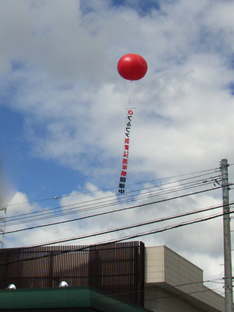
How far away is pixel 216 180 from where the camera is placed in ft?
70.9

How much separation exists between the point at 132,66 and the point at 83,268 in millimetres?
10727

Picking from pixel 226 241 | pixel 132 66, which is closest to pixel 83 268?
pixel 226 241

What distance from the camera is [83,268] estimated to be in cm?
2447

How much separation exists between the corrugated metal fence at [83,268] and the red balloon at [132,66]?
8.64 m

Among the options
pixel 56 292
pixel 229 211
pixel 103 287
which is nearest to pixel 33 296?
pixel 56 292

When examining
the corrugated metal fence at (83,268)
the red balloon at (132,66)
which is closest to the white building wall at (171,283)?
the corrugated metal fence at (83,268)

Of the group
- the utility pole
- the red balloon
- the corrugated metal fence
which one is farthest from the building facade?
the red balloon

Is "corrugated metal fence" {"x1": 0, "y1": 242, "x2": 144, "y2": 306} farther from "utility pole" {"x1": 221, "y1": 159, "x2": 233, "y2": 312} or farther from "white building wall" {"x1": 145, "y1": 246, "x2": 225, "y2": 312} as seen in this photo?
"utility pole" {"x1": 221, "y1": 159, "x2": 233, "y2": 312}

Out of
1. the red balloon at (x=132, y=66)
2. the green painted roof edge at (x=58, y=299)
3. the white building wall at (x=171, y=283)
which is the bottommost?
the green painted roof edge at (x=58, y=299)

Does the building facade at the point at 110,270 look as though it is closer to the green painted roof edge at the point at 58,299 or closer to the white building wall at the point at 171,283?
the white building wall at the point at 171,283

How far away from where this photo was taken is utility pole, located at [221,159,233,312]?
19.3m

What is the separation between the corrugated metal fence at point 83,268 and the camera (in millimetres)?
23531

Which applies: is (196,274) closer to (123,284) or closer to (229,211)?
(123,284)

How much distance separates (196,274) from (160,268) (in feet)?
17.3
